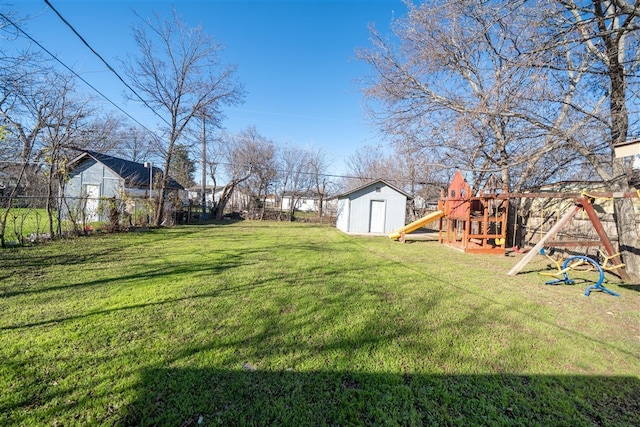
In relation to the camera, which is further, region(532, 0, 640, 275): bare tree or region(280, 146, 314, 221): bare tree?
region(280, 146, 314, 221): bare tree

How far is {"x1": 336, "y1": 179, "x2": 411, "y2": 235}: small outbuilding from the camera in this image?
594 inches

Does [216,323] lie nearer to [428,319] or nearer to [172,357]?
[172,357]

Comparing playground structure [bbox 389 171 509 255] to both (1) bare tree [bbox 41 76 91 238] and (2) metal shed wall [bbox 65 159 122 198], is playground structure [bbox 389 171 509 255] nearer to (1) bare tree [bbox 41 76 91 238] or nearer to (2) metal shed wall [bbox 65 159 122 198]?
(1) bare tree [bbox 41 76 91 238]

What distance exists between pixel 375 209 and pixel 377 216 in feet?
1.38

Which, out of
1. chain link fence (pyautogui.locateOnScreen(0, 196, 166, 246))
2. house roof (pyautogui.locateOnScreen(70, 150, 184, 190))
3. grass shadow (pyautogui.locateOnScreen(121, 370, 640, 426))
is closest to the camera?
grass shadow (pyautogui.locateOnScreen(121, 370, 640, 426))

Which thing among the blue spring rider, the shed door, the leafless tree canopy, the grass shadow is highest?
the leafless tree canopy

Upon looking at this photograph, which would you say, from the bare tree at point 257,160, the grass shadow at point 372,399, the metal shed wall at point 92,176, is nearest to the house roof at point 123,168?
the metal shed wall at point 92,176

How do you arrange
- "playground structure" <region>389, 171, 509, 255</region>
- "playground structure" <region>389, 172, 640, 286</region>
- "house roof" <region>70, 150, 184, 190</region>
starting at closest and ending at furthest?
1. "playground structure" <region>389, 172, 640, 286</region>
2. "playground structure" <region>389, 171, 509, 255</region>
3. "house roof" <region>70, 150, 184, 190</region>

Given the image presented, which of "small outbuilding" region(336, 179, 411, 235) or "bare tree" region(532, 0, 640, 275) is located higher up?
"bare tree" region(532, 0, 640, 275)

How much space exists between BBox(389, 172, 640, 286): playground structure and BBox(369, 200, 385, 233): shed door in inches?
117

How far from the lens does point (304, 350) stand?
9.04 ft

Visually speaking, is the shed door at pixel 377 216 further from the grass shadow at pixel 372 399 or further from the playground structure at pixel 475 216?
the grass shadow at pixel 372 399

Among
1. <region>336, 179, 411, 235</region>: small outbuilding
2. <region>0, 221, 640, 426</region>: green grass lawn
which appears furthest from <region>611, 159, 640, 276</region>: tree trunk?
<region>336, 179, 411, 235</region>: small outbuilding

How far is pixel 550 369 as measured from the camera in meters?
2.62
